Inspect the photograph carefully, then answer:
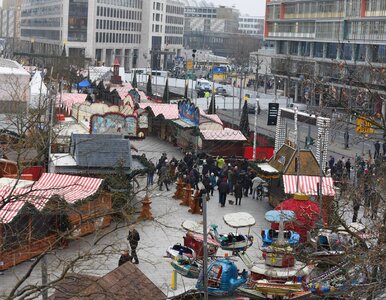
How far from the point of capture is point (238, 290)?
18.4 m

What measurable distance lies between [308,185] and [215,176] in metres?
5.65

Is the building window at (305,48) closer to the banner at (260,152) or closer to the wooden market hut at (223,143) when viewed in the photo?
the wooden market hut at (223,143)

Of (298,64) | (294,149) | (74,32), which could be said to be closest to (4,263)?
(294,149)

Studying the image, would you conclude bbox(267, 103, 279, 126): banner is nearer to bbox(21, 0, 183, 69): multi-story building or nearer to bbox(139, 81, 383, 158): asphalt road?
bbox(139, 81, 383, 158): asphalt road

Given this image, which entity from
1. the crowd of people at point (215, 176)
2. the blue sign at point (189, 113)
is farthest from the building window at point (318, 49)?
the crowd of people at point (215, 176)

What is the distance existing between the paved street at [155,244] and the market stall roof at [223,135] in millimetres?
6159

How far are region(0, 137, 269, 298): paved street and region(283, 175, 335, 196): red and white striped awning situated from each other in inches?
50.8

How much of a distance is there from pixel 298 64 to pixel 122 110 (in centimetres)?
3488

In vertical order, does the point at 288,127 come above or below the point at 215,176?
above

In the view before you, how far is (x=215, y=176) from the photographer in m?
31.7

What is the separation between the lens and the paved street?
18.6 meters

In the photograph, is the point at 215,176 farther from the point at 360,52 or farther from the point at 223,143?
the point at 360,52

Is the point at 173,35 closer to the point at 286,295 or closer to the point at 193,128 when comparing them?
the point at 193,128

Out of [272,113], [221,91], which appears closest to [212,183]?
[272,113]
